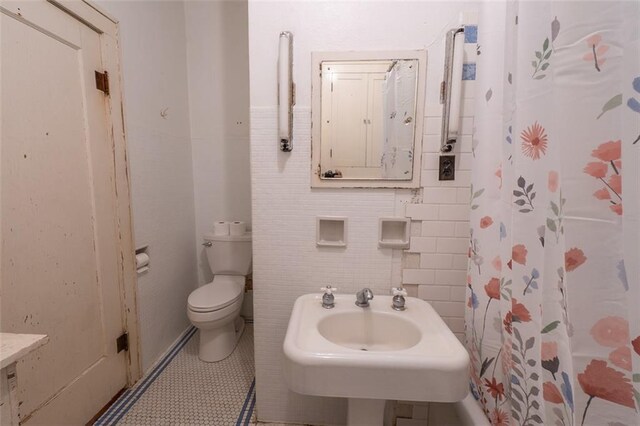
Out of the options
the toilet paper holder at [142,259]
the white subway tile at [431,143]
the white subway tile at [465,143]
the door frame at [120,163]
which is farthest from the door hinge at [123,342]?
the white subway tile at [465,143]

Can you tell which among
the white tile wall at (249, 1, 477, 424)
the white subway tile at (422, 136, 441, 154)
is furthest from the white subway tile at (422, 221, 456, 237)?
the white subway tile at (422, 136, 441, 154)

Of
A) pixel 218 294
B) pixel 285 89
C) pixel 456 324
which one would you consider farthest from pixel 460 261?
pixel 218 294

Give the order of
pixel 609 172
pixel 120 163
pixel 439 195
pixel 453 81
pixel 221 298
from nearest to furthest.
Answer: pixel 609 172 < pixel 453 81 < pixel 439 195 < pixel 120 163 < pixel 221 298

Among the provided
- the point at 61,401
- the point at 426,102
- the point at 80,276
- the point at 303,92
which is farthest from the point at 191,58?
the point at 61,401

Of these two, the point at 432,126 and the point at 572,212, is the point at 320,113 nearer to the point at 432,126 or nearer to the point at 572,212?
the point at 432,126

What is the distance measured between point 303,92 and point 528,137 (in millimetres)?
775

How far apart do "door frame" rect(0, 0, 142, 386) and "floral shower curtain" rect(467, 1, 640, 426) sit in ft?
5.40

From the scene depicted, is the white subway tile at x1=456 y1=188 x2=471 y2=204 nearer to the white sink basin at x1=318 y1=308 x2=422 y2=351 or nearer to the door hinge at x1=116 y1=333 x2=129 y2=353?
the white sink basin at x1=318 y1=308 x2=422 y2=351

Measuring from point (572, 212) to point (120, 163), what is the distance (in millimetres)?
1761

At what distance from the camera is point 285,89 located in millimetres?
987

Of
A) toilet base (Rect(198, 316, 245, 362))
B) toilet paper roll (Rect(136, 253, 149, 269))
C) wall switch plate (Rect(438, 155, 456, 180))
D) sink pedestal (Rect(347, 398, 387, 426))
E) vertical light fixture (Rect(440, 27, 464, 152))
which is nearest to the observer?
sink pedestal (Rect(347, 398, 387, 426))

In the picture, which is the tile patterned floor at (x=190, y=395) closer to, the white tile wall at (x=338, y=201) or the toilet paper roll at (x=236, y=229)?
the white tile wall at (x=338, y=201)

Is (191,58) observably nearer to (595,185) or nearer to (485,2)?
(485,2)

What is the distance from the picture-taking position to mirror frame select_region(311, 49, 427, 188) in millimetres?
1012
